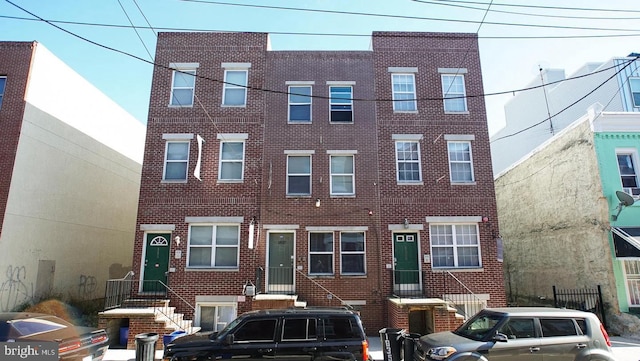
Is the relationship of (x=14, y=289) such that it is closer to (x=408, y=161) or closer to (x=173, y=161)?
(x=173, y=161)

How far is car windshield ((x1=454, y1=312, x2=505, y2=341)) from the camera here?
7.71 m

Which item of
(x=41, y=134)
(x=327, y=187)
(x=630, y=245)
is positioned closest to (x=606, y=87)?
(x=630, y=245)

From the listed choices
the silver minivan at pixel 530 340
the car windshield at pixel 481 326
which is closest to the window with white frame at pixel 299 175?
the car windshield at pixel 481 326

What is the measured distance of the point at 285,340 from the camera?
291 inches

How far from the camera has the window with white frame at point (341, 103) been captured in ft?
50.1

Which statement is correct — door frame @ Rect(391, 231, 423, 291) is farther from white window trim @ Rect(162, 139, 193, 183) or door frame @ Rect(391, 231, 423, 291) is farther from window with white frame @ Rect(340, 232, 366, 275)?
white window trim @ Rect(162, 139, 193, 183)

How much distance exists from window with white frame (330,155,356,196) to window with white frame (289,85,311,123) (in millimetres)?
2083

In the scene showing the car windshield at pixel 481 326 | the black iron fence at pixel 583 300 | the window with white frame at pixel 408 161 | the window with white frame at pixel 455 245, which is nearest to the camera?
the car windshield at pixel 481 326

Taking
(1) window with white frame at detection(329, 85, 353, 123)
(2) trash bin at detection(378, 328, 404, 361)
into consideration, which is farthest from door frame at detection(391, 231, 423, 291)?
(1) window with white frame at detection(329, 85, 353, 123)

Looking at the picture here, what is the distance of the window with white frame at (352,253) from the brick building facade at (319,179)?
0.17 feet

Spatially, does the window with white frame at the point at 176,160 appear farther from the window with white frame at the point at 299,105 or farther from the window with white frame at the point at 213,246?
the window with white frame at the point at 299,105

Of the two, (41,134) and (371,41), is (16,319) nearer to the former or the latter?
(41,134)

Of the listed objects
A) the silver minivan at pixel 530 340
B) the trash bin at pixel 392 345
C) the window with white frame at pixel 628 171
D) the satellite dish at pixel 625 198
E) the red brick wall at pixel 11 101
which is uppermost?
the red brick wall at pixel 11 101

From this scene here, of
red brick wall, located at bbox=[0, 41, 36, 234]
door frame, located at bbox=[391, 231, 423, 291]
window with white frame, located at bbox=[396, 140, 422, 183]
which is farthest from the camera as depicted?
window with white frame, located at bbox=[396, 140, 422, 183]
